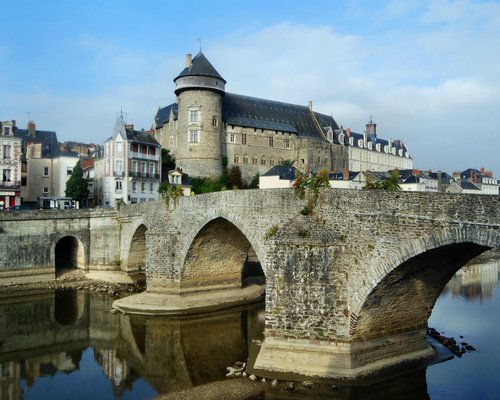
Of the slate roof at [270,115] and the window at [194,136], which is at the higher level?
the slate roof at [270,115]

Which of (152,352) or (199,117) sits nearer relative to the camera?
(152,352)

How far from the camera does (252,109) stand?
192ft

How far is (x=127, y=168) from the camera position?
42.1 metres

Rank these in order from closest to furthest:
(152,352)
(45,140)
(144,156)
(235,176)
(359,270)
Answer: (359,270), (152,352), (144,156), (45,140), (235,176)

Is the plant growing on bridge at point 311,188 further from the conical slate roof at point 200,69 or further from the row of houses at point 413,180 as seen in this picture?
the conical slate roof at point 200,69

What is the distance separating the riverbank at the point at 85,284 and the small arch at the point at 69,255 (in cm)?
103

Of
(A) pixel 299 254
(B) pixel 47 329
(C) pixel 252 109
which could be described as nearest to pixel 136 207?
(B) pixel 47 329

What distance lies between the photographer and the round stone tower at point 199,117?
4950 cm

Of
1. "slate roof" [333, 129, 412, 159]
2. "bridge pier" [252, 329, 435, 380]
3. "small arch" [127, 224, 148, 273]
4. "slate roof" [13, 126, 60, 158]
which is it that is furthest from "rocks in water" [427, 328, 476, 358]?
"slate roof" [333, 129, 412, 159]

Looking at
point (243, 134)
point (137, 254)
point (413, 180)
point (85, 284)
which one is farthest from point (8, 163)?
point (413, 180)

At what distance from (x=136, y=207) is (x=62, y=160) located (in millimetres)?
19604

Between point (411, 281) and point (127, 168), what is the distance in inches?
1271

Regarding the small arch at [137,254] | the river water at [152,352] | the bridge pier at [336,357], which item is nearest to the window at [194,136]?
the small arch at [137,254]

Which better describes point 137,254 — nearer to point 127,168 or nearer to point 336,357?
point 127,168
